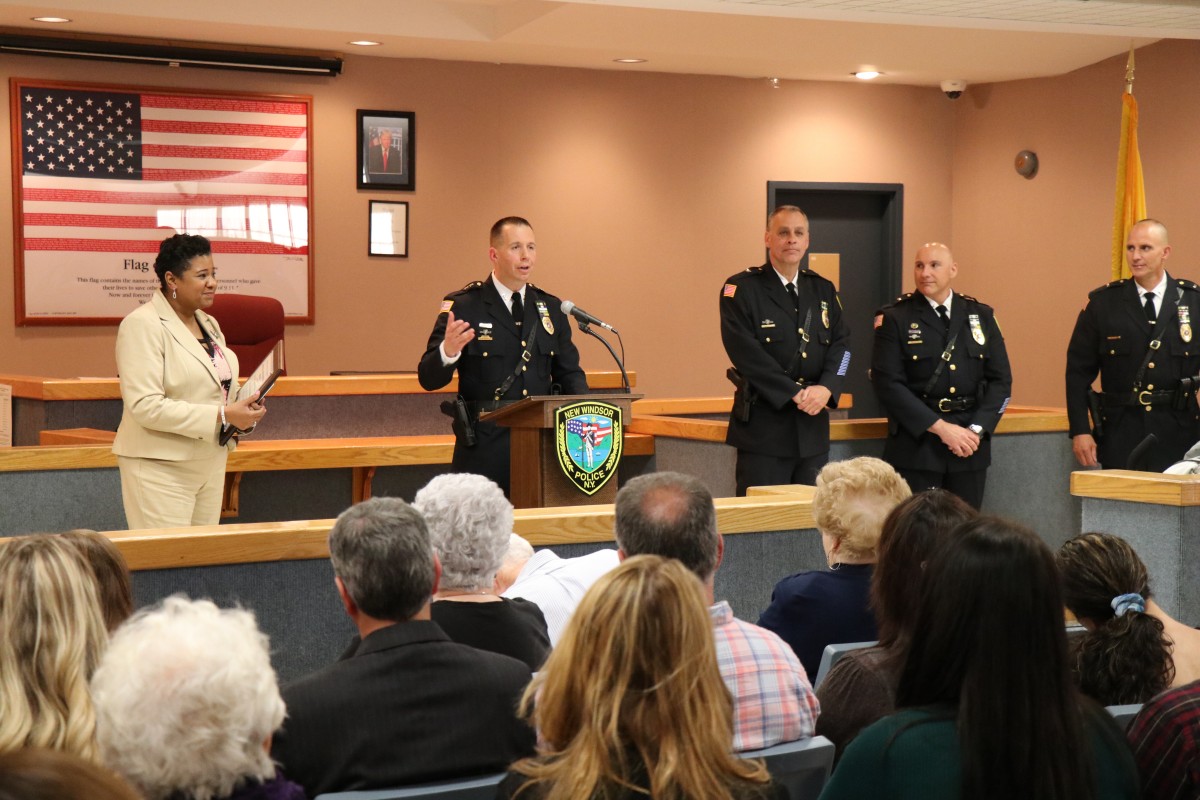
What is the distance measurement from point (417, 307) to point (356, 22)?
171 centimetres

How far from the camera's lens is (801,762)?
6.23 ft

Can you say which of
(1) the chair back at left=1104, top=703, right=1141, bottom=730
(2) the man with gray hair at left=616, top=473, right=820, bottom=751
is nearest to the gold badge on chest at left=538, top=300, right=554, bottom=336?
(2) the man with gray hair at left=616, top=473, right=820, bottom=751

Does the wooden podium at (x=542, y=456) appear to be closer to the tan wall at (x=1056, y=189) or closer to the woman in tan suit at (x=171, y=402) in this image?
the woman in tan suit at (x=171, y=402)

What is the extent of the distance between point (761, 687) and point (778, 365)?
10.2 ft

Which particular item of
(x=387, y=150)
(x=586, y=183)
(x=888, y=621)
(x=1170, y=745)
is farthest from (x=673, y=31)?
(x=1170, y=745)

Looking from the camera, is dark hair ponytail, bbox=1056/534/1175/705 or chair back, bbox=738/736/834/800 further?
dark hair ponytail, bbox=1056/534/1175/705

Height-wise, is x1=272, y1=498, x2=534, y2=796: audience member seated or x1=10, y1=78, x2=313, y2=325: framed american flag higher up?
x1=10, y1=78, x2=313, y2=325: framed american flag

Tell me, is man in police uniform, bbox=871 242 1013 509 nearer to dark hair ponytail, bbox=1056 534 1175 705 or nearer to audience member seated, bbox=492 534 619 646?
audience member seated, bbox=492 534 619 646

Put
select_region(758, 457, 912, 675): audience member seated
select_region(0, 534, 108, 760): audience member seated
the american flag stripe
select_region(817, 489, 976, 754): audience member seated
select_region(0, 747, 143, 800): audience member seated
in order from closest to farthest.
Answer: select_region(0, 747, 143, 800): audience member seated < select_region(0, 534, 108, 760): audience member seated < select_region(817, 489, 976, 754): audience member seated < select_region(758, 457, 912, 675): audience member seated < the american flag stripe

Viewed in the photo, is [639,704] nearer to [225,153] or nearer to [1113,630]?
[1113,630]

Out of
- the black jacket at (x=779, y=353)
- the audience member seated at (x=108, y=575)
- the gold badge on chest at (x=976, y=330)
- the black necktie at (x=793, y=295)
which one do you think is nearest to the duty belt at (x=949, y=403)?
the gold badge on chest at (x=976, y=330)

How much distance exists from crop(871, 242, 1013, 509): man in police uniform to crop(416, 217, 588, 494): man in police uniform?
4.21ft

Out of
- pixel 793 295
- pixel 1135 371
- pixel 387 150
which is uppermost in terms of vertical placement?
pixel 387 150

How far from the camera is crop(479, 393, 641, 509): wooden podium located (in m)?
3.97
